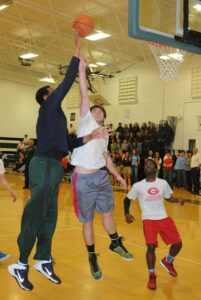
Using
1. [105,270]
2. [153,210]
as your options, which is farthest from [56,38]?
[153,210]

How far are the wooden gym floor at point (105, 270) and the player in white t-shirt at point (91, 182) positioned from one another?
676mm

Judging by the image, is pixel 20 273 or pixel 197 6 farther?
pixel 197 6

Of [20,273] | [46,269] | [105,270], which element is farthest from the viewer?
[105,270]

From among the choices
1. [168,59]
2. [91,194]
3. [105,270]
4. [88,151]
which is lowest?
[105,270]

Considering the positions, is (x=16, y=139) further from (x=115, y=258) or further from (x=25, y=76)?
(x=115, y=258)

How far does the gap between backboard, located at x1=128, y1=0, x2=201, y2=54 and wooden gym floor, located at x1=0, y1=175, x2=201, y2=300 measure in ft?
9.82

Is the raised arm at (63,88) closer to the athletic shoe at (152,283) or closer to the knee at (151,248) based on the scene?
the knee at (151,248)

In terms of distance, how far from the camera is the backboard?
16.6 feet

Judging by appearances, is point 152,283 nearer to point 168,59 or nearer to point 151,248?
point 151,248

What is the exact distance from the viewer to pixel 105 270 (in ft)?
17.8

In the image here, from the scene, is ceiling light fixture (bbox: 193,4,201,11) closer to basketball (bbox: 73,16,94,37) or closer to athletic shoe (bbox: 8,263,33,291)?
basketball (bbox: 73,16,94,37)

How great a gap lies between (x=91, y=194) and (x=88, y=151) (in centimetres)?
46

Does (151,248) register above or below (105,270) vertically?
above

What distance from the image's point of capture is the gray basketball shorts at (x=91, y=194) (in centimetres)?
417
